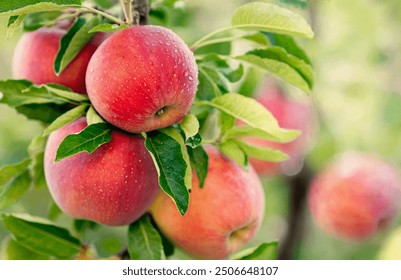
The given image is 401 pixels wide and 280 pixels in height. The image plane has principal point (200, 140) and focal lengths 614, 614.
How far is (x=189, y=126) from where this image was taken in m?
0.93

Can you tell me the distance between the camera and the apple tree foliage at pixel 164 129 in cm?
89

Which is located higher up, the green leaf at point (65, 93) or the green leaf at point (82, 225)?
the green leaf at point (65, 93)

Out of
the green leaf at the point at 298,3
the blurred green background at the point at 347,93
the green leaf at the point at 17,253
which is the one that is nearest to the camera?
the green leaf at the point at 298,3

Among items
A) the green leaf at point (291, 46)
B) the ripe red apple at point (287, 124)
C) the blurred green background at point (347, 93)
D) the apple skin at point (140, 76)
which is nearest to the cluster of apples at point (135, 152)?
the apple skin at point (140, 76)

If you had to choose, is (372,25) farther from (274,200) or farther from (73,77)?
(73,77)

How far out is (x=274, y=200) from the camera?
95.9 inches

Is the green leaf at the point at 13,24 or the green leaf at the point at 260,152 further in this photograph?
the green leaf at the point at 260,152

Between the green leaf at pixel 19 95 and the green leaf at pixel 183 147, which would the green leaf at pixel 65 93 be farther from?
the green leaf at pixel 183 147

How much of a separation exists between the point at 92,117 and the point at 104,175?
0.30ft

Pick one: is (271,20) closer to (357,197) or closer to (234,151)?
(234,151)

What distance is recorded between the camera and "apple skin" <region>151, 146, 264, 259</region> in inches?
42.6

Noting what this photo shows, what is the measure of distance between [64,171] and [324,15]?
1918 millimetres

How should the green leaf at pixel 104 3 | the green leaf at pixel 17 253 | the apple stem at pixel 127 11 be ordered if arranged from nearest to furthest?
the apple stem at pixel 127 11, the green leaf at pixel 17 253, the green leaf at pixel 104 3

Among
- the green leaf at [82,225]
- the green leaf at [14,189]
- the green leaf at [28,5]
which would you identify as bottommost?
the green leaf at [82,225]
